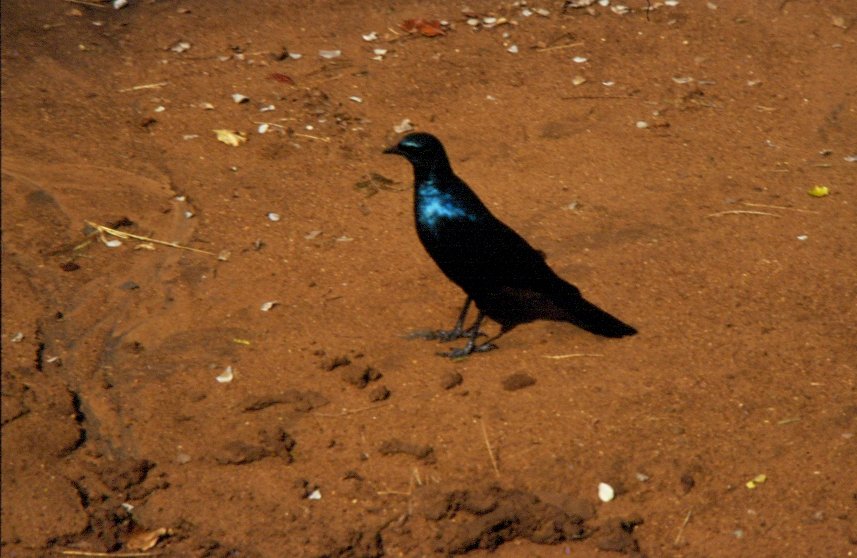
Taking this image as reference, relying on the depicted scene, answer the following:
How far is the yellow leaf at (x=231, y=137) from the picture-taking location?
6.17m

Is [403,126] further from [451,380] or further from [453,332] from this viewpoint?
[451,380]

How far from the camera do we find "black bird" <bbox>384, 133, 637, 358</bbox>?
15.1 ft

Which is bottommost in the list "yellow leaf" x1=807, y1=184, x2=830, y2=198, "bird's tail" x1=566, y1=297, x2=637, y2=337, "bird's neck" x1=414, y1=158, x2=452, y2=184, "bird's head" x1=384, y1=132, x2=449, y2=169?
"bird's tail" x1=566, y1=297, x2=637, y2=337

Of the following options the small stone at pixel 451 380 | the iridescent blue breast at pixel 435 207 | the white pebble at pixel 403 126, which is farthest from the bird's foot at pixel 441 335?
the white pebble at pixel 403 126

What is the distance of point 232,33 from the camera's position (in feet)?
23.6

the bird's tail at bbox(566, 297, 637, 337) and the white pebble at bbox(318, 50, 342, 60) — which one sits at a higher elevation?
the white pebble at bbox(318, 50, 342, 60)

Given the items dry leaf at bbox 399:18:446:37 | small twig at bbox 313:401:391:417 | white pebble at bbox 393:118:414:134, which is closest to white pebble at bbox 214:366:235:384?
small twig at bbox 313:401:391:417

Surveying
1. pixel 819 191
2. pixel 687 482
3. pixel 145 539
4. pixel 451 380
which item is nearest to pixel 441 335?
pixel 451 380

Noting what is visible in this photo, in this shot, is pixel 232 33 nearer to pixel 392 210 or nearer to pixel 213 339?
pixel 392 210

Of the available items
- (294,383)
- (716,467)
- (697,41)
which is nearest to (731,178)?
(697,41)

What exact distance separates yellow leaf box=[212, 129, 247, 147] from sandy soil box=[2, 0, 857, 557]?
0.06 meters

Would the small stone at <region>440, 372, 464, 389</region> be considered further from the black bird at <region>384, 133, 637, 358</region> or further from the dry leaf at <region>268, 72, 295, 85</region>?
the dry leaf at <region>268, 72, 295, 85</region>

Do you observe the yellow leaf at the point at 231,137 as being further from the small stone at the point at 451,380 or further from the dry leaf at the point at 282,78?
the small stone at the point at 451,380

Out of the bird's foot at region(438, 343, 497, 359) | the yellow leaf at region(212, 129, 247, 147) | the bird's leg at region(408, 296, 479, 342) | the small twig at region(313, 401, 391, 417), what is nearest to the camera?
the small twig at region(313, 401, 391, 417)
